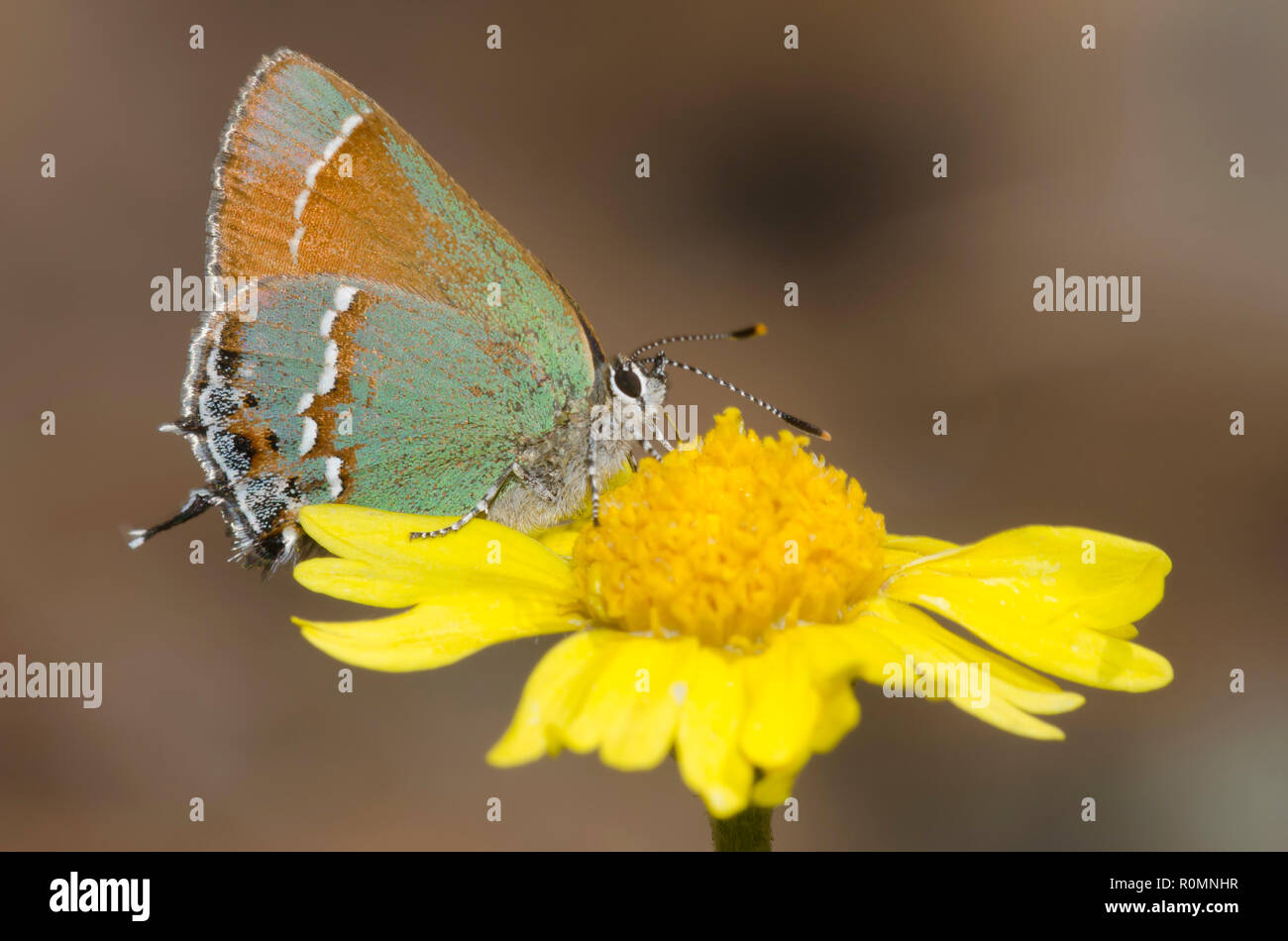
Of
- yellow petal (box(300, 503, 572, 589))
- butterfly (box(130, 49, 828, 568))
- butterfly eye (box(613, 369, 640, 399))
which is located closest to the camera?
yellow petal (box(300, 503, 572, 589))

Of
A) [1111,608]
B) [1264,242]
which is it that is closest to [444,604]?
[1111,608]

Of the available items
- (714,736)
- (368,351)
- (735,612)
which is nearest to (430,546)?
(368,351)

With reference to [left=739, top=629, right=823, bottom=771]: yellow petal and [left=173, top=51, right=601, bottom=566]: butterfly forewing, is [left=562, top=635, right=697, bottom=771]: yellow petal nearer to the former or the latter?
[left=739, top=629, right=823, bottom=771]: yellow petal

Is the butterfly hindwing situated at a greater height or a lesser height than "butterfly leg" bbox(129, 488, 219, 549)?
greater

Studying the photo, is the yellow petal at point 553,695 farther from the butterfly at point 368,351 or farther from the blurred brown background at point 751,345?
the blurred brown background at point 751,345

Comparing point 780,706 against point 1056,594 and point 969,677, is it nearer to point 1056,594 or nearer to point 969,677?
point 969,677

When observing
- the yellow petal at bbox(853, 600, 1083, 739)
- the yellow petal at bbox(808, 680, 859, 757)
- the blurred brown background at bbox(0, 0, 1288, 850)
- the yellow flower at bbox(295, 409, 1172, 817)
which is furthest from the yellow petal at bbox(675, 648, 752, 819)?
the blurred brown background at bbox(0, 0, 1288, 850)

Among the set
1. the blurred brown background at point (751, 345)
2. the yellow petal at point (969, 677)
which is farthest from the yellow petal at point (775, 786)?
the blurred brown background at point (751, 345)
